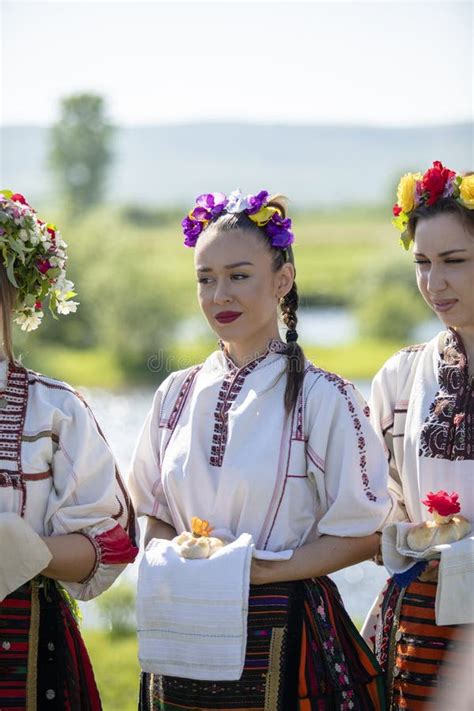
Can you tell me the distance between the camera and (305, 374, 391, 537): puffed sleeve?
9.71ft

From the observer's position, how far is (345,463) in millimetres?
2959

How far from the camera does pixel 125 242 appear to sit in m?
27.9

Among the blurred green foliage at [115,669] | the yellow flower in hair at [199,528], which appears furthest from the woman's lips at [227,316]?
the blurred green foliage at [115,669]

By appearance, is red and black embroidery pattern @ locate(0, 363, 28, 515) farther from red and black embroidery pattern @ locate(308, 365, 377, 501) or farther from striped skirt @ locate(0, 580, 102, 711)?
red and black embroidery pattern @ locate(308, 365, 377, 501)

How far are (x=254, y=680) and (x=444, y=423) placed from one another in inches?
32.7

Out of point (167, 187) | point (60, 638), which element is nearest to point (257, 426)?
point (60, 638)

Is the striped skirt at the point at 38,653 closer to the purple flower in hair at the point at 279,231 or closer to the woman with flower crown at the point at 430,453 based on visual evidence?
the woman with flower crown at the point at 430,453

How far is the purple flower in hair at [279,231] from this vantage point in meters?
3.14

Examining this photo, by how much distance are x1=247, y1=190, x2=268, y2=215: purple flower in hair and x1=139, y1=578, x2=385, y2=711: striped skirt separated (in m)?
0.99

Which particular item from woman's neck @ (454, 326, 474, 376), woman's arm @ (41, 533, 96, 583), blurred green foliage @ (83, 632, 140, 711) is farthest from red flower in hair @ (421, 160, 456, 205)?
blurred green foliage @ (83, 632, 140, 711)

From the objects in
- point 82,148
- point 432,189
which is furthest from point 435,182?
point 82,148

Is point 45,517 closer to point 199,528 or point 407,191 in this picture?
point 199,528

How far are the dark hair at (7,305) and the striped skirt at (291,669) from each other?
2.96 ft

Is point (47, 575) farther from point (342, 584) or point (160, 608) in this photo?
point (342, 584)
